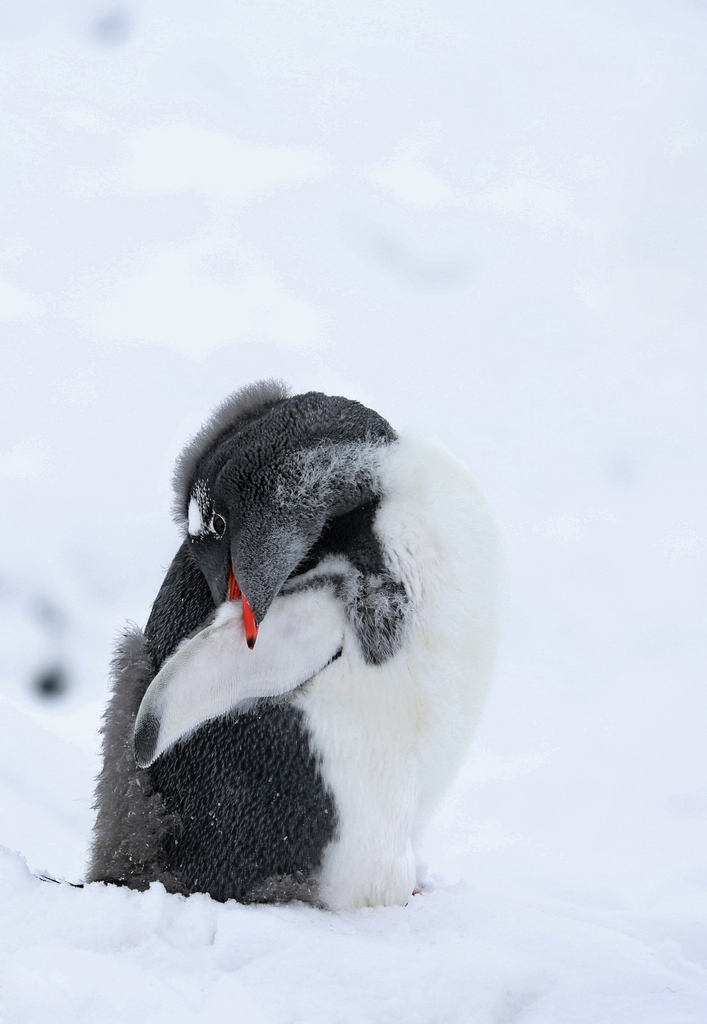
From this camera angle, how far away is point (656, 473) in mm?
2521

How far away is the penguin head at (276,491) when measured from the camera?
0.98 meters

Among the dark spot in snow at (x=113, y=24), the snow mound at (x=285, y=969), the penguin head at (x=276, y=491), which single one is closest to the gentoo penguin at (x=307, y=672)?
the penguin head at (x=276, y=491)

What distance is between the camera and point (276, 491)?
984 millimetres

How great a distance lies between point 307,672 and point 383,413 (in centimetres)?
144

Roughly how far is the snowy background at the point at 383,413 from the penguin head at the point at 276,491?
33 cm

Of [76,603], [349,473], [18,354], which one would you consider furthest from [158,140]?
[349,473]

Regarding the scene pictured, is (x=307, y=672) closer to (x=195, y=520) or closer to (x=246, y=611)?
(x=246, y=611)

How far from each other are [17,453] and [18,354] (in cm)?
38

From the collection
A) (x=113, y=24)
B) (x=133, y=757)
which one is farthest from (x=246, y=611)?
(x=113, y=24)

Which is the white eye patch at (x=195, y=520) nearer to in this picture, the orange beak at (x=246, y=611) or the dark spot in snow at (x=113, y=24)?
the orange beak at (x=246, y=611)

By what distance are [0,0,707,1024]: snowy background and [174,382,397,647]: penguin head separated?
335 mm

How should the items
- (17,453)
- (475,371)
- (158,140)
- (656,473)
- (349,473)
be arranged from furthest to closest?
(158,140), (475,371), (656,473), (17,453), (349,473)

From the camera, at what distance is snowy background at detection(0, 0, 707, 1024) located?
78 centimetres

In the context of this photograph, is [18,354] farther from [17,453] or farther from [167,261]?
[167,261]
